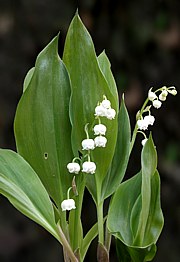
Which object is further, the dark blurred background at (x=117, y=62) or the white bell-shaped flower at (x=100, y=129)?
the dark blurred background at (x=117, y=62)

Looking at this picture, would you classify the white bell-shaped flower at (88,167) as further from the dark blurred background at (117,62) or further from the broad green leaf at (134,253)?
the dark blurred background at (117,62)

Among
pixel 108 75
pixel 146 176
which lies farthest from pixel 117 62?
pixel 146 176

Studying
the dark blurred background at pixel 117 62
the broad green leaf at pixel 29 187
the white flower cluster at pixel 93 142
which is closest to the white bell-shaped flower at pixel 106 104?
the white flower cluster at pixel 93 142

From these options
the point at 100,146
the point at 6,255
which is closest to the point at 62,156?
the point at 100,146

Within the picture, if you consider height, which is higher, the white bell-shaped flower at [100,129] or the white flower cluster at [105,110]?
the white flower cluster at [105,110]

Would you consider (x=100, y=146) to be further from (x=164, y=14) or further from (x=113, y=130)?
(x=164, y=14)

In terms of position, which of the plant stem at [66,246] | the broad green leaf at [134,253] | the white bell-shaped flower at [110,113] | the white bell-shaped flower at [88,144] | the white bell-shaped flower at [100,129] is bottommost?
the broad green leaf at [134,253]

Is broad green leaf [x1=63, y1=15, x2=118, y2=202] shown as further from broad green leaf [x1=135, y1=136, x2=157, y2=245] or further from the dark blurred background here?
the dark blurred background
